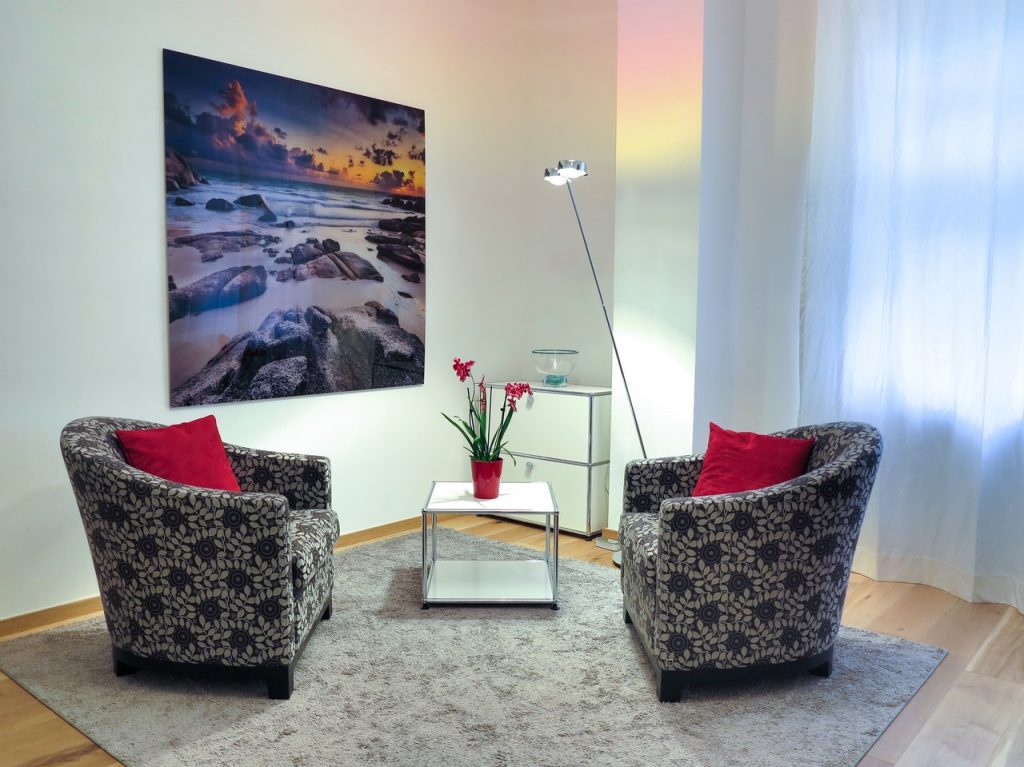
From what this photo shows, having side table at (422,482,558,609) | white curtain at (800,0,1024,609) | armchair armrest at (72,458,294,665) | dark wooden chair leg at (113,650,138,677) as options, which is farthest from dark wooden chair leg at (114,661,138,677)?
white curtain at (800,0,1024,609)

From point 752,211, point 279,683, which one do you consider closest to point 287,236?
point 279,683

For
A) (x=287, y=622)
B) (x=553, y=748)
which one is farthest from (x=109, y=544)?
(x=553, y=748)

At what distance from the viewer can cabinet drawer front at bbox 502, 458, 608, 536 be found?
4.51 m

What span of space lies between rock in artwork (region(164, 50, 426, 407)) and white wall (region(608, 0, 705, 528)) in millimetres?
1123

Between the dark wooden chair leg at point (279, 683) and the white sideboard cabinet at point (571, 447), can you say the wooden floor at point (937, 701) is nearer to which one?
the dark wooden chair leg at point (279, 683)

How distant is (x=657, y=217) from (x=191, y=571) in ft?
8.79

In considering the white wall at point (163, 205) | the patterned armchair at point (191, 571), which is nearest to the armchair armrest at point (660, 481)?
the patterned armchair at point (191, 571)

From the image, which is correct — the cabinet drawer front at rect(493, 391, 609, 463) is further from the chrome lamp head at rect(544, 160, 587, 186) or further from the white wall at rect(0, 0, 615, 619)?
the chrome lamp head at rect(544, 160, 587, 186)

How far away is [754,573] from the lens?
2.54 m

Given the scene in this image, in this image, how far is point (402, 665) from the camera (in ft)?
9.43

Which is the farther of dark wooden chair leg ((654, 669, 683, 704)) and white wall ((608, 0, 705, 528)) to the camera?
white wall ((608, 0, 705, 528))

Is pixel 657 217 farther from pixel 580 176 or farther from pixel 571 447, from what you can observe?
pixel 571 447

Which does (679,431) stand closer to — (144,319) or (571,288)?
(571,288)

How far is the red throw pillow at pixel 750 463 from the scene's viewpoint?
2.87m
